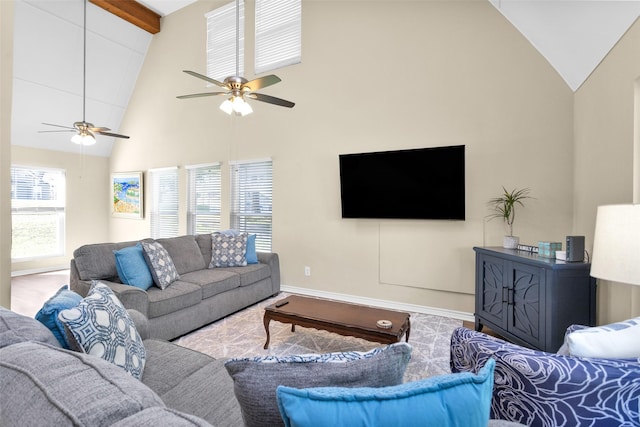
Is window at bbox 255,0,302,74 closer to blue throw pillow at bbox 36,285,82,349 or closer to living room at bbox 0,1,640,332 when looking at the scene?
living room at bbox 0,1,640,332

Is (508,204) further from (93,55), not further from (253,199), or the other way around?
(93,55)

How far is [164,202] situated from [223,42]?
318 cm

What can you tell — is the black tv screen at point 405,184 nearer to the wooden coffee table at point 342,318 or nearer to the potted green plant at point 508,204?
the potted green plant at point 508,204

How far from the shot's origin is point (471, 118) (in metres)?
3.36

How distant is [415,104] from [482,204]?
1438 mm

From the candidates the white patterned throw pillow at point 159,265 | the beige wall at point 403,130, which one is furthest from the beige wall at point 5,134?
the beige wall at point 403,130

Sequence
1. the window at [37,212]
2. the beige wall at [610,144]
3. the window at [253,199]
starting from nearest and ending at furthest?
the beige wall at [610,144] → the window at [253,199] → the window at [37,212]

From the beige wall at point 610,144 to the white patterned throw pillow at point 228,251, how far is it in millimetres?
3590

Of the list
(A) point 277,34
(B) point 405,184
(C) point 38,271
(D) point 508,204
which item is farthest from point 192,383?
(C) point 38,271

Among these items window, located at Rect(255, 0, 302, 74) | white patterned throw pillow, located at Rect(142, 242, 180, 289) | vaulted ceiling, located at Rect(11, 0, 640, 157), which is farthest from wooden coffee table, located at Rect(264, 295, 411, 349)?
window, located at Rect(255, 0, 302, 74)

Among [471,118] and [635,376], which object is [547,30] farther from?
[635,376]

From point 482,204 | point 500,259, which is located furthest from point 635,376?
point 482,204

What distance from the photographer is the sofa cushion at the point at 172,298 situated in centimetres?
263

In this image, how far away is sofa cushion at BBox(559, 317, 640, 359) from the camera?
918 mm
